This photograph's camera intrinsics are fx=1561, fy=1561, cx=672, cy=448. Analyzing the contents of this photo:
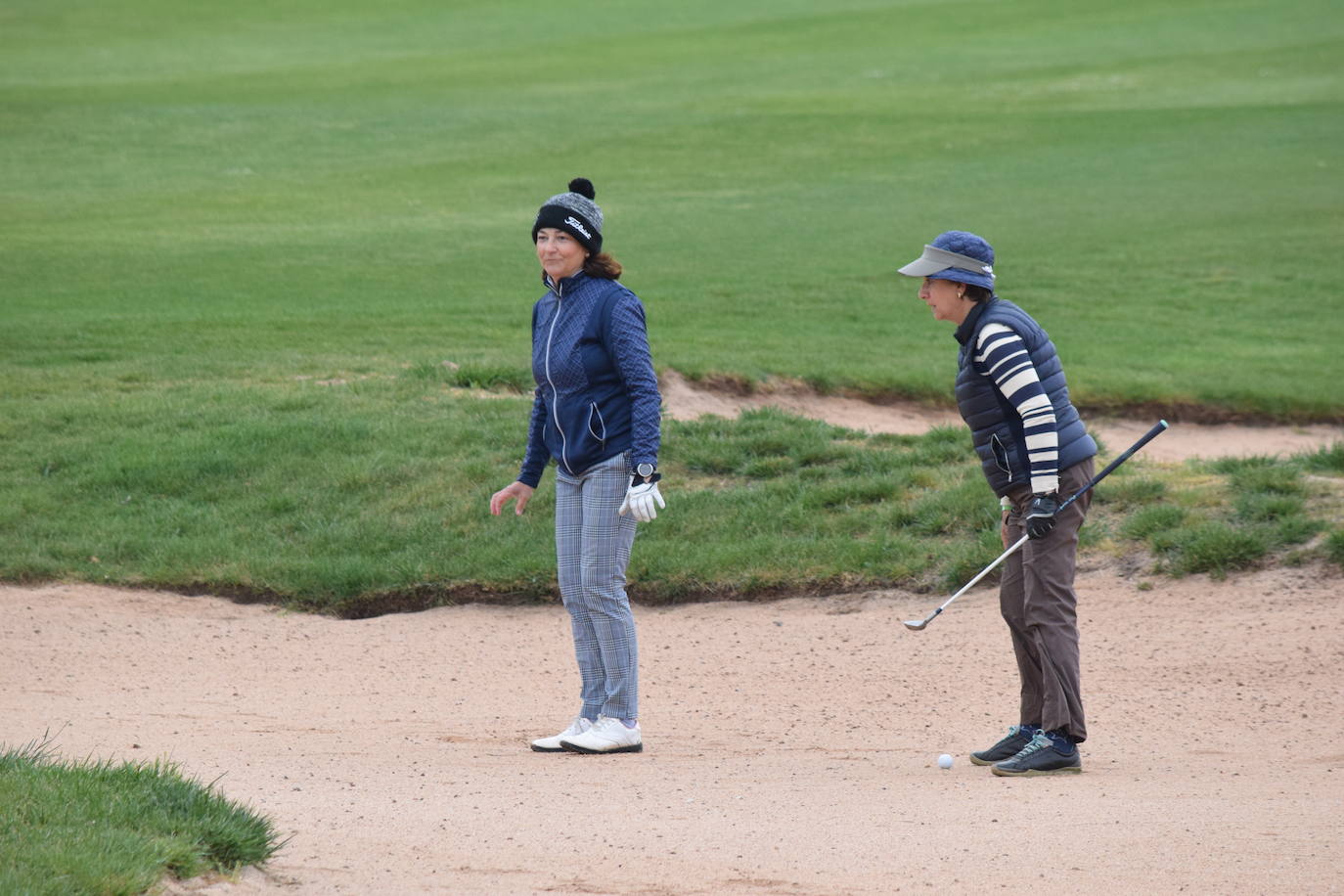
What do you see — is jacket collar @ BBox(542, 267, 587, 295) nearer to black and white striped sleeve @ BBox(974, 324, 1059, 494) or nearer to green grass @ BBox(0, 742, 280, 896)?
black and white striped sleeve @ BBox(974, 324, 1059, 494)

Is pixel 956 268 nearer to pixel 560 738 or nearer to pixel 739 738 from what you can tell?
pixel 739 738

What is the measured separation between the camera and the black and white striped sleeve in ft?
19.6

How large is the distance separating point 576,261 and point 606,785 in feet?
7.12

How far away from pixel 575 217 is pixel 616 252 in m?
13.8

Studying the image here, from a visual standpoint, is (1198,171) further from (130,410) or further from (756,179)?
(130,410)

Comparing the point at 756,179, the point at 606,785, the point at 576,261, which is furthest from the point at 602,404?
the point at 756,179

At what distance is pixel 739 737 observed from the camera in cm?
705

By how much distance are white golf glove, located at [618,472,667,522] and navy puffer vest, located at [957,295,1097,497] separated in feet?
4.15

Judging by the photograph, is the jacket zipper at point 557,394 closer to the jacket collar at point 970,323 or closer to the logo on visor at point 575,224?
the logo on visor at point 575,224

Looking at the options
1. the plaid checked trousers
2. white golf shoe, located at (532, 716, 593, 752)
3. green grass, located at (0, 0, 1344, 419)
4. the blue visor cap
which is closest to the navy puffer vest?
the blue visor cap

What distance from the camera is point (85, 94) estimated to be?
33219 mm

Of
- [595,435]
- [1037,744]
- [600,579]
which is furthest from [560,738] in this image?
[1037,744]

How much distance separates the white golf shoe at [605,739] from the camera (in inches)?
258

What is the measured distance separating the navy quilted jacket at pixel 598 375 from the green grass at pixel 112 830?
6.89 feet
